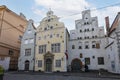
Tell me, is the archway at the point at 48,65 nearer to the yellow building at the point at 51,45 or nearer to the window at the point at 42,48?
the yellow building at the point at 51,45

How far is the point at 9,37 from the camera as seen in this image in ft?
103

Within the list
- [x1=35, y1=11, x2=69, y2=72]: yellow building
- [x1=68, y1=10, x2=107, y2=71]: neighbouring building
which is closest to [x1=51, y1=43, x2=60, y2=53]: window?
[x1=35, y1=11, x2=69, y2=72]: yellow building

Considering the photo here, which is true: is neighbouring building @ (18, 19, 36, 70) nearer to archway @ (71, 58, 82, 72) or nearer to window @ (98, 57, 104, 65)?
archway @ (71, 58, 82, 72)

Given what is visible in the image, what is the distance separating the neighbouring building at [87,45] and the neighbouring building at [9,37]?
15.2 m

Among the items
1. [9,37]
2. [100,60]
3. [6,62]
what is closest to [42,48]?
[6,62]

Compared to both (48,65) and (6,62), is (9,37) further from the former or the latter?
(48,65)

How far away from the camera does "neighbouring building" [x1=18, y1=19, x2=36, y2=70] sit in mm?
29797

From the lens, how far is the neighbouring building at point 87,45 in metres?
26.0

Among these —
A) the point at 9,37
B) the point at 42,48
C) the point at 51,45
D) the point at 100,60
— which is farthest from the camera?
the point at 9,37

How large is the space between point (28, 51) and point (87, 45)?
574 inches

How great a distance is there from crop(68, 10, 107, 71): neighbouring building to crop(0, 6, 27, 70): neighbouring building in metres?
15.2

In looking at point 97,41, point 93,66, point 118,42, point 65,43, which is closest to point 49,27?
point 65,43

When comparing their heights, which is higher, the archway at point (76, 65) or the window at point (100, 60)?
the window at point (100, 60)

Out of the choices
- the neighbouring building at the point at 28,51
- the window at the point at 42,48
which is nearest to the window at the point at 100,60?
the window at the point at 42,48
